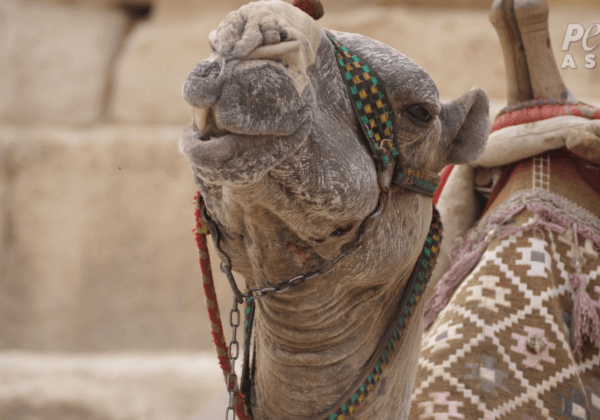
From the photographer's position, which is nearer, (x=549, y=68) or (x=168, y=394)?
(x=549, y=68)

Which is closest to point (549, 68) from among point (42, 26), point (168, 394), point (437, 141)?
point (437, 141)

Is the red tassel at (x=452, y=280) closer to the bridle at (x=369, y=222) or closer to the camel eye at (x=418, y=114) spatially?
the bridle at (x=369, y=222)

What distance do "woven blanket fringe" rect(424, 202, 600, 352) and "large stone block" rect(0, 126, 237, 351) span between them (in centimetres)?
639

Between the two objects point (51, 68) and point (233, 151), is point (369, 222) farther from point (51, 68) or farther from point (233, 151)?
point (51, 68)

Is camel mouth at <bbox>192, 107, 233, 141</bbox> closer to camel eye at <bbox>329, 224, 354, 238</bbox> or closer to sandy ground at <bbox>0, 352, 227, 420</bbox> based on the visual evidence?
camel eye at <bbox>329, 224, 354, 238</bbox>

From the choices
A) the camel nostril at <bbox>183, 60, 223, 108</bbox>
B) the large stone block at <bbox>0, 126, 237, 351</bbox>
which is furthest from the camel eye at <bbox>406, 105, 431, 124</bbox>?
the large stone block at <bbox>0, 126, 237, 351</bbox>

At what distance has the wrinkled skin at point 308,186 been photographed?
104 centimetres

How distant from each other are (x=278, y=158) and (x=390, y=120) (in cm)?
35

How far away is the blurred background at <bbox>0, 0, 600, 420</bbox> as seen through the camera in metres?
8.41

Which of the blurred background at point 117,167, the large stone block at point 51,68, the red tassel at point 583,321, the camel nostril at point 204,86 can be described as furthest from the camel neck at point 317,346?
the large stone block at point 51,68

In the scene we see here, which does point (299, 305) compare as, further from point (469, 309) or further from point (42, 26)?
point (42, 26)

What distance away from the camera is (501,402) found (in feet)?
6.21

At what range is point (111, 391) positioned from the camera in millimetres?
5844

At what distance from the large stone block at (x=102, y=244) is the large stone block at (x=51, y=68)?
0.46m
